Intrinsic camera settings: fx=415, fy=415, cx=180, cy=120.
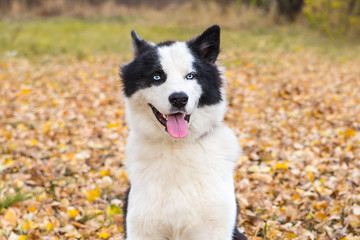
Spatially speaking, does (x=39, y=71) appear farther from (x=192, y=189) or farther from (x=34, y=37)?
(x=192, y=189)

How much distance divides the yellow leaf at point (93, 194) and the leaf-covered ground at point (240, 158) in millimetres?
11

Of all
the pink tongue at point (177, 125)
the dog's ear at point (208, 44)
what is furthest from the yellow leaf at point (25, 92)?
the pink tongue at point (177, 125)

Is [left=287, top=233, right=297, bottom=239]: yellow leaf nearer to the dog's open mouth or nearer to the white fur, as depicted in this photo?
the white fur

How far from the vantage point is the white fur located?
2.74 m

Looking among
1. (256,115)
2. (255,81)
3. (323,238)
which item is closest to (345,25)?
(255,81)

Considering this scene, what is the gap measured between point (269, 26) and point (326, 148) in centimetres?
1360

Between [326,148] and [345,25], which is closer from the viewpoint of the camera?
[326,148]

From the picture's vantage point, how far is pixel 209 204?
2727mm

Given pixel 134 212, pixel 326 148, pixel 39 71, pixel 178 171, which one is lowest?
pixel 39 71

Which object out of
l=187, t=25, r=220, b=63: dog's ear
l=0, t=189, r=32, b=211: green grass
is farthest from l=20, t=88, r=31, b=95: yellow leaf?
l=187, t=25, r=220, b=63: dog's ear

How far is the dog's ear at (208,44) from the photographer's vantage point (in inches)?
121

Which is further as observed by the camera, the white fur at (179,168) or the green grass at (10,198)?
the green grass at (10,198)

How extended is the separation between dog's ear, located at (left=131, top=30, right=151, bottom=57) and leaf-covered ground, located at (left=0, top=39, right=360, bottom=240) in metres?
0.75

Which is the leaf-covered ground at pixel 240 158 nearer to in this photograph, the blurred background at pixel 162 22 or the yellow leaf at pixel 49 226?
the yellow leaf at pixel 49 226
